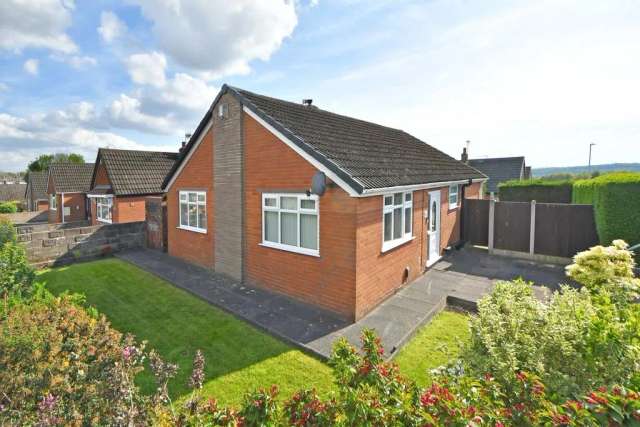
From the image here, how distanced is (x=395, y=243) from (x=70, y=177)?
36258 millimetres

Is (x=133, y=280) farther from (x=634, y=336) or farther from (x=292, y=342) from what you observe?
(x=634, y=336)

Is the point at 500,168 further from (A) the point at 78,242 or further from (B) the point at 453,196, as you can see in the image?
(A) the point at 78,242

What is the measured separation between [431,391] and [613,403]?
127cm

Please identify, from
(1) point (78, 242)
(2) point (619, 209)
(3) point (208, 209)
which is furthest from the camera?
(1) point (78, 242)

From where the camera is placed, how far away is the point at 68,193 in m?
31.3

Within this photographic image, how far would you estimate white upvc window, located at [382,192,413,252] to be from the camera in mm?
8984

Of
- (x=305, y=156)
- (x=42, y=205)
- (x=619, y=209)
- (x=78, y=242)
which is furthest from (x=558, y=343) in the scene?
(x=42, y=205)

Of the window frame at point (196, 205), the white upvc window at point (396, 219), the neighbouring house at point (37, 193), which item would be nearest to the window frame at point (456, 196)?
the white upvc window at point (396, 219)

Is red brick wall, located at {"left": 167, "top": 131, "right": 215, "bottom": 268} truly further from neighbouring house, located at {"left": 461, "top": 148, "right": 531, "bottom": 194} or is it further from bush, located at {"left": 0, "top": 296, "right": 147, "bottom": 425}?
neighbouring house, located at {"left": 461, "top": 148, "right": 531, "bottom": 194}

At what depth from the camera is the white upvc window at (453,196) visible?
14.2 metres

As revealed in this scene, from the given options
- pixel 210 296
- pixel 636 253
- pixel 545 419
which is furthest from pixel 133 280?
pixel 636 253

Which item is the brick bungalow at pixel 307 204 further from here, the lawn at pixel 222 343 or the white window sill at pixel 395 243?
the lawn at pixel 222 343

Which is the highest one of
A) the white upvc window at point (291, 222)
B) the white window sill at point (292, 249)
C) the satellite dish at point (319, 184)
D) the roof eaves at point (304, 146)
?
the roof eaves at point (304, 146)

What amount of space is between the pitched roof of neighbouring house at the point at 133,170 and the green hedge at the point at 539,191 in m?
23.4
